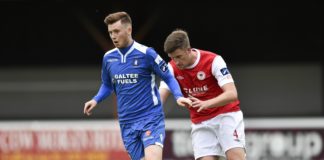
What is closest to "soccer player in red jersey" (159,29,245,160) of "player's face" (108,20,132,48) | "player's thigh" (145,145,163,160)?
"player's face" (108,20,132,48)

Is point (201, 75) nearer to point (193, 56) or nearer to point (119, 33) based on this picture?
point (193, 56)

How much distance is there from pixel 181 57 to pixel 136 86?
0.45 metres

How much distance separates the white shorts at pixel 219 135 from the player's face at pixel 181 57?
0.61m

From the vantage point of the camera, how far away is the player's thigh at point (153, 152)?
6016 mm

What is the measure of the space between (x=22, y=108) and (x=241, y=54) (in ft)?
15.8

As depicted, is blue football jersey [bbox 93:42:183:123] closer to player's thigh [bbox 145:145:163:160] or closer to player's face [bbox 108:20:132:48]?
player's face [bbox 108:20:132:48]

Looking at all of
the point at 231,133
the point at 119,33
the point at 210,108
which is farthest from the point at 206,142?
the point at 119,33

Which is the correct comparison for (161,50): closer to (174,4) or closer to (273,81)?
(174,4)

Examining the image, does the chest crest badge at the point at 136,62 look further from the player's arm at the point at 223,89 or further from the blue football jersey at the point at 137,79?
the player's arm at the point at 223,89

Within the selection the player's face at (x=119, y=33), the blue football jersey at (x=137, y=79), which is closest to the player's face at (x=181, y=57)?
the blue football jersey at (x=137, y=79)

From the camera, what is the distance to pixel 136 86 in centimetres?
618

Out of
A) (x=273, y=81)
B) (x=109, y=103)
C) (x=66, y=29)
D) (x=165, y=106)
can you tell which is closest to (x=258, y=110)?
(x=273, y=81)

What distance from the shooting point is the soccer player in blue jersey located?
614 cm

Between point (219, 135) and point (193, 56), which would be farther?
point (219, 135)
